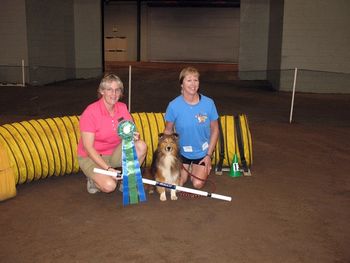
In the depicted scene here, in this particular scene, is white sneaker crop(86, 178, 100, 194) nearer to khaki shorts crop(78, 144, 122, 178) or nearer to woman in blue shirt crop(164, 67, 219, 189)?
khaki shorts crop(78, 144, 122, 178)

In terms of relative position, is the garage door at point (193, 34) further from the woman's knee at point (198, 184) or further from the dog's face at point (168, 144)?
the dog's face at point (168, 144)

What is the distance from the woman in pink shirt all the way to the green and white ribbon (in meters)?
0.12

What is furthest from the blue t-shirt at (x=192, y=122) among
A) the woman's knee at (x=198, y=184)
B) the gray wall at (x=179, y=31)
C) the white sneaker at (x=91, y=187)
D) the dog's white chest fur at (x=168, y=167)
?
the gray wall at (x=179, y=31)

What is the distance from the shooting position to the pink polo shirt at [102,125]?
3.90m

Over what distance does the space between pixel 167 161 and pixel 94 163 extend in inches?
27.7

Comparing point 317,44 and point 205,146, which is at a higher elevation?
point 317,44

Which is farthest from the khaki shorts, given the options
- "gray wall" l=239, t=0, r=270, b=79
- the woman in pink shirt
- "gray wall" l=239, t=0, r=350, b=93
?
"gray wall" l=239, t=0, r=270, b=79

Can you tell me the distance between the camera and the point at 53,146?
461 centimetres

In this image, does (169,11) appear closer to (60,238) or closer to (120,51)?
(120,51)

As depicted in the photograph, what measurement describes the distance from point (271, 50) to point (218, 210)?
11.9 metres

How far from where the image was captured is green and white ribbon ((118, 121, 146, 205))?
391cm

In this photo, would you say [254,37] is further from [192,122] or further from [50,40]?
[192,122]

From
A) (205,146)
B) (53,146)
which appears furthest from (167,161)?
(53,146)

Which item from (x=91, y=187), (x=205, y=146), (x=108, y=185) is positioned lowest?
(x=91, y=187)
